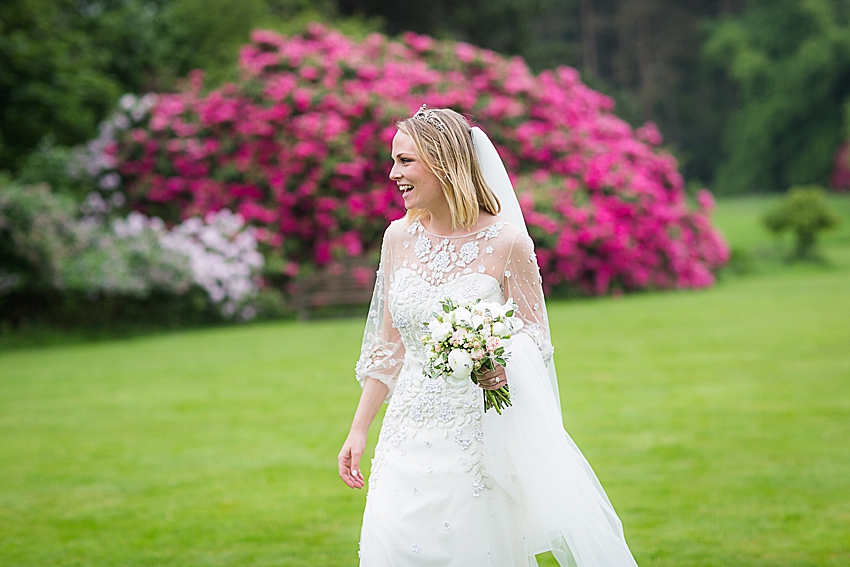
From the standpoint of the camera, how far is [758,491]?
20.2 feet

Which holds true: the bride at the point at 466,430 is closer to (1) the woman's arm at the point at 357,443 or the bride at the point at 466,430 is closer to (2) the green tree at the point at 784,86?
(1) the woman's arm at the point at 357,443

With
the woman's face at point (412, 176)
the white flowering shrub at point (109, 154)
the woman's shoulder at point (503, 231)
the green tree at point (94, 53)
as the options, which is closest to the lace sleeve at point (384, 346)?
the woman's face at point (412, 176)

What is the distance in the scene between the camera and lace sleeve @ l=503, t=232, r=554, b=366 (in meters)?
3.37

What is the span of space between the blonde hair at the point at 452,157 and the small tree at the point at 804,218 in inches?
851

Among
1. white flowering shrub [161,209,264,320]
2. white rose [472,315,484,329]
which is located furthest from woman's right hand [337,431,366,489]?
white flowering shrub [161,209,264,320]

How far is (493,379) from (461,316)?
272mm

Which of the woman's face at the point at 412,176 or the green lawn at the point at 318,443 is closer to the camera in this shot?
the woman's face at the point at 412,176

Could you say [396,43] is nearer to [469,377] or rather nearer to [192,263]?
[192,263]

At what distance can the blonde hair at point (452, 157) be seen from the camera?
3330 mm

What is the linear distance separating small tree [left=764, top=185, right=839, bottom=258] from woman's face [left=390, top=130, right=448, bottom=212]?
855 inches

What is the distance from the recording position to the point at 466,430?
10.9 ft

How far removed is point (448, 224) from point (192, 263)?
12139mm

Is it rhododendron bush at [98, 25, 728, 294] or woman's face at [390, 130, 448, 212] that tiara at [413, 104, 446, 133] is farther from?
rhododendron bush at [98, 25, 728, 294]

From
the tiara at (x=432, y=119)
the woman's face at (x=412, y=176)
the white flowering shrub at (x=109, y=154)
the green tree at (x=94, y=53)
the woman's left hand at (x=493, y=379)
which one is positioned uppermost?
the green tree at (x=94, y=53)
